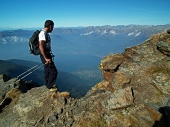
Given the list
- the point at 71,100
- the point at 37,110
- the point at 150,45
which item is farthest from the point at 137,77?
the point at 37,110

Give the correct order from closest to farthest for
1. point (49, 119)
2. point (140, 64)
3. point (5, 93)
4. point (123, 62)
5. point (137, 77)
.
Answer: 1. point (49, 119)
2. point (137, 77)
3. point (140, 64)
4. point (123, 62)
5. point (5, 93)

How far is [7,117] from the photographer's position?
10.7 m

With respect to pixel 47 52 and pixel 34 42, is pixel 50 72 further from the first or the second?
pixel 34 42

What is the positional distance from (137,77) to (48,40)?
601 centimetres

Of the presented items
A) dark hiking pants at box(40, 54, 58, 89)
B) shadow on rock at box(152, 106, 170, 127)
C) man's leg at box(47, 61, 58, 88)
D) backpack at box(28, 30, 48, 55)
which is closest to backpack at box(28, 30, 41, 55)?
backpack at box(28, 30, 48, 55)

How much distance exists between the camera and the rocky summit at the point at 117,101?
7.45 metres

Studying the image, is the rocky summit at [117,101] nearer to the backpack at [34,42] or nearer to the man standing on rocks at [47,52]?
the man standing on rocks at [47,52]

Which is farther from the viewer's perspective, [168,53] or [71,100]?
[71,100]

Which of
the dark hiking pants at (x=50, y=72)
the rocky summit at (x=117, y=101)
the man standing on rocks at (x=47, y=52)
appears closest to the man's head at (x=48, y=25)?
the man standing on rocks at (x=47, y=52)

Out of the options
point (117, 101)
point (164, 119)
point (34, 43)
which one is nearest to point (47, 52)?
point (34, 43)

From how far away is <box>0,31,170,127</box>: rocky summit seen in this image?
7.45 metres

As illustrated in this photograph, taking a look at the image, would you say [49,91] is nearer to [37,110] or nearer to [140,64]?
[37,110]

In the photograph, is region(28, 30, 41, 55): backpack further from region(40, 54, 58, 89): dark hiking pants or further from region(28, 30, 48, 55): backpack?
region(40, 54, 58, 89): dark hiking pants

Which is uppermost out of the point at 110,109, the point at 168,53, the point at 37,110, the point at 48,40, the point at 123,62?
the point at 48,40
